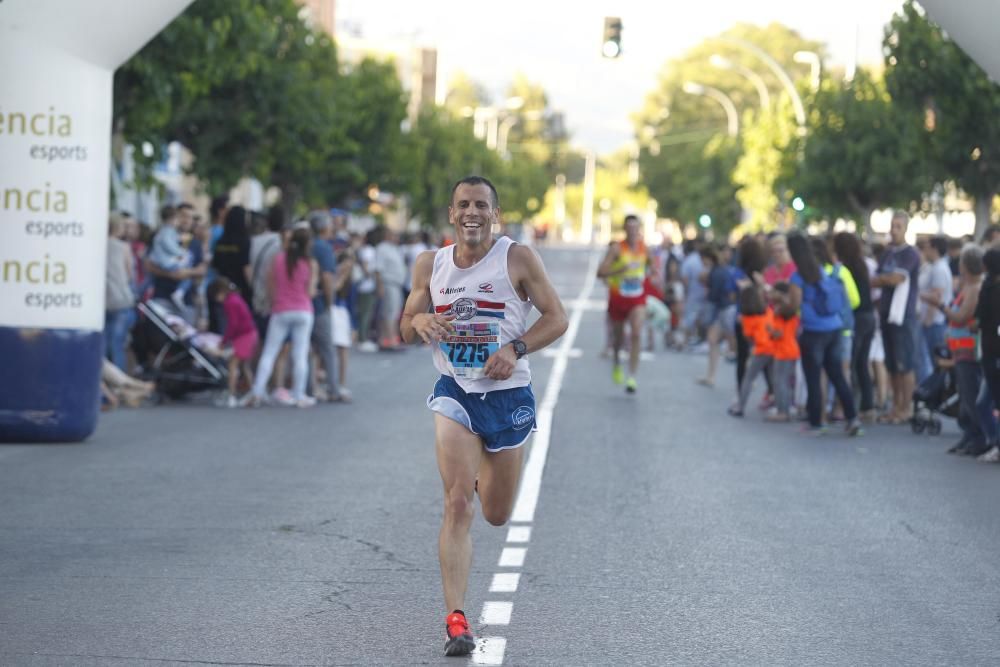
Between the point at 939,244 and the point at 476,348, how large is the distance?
11.9 meters

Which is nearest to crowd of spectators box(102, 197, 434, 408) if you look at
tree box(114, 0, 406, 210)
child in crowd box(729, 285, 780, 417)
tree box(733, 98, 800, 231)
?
tree box(114, 0, 406, 210)

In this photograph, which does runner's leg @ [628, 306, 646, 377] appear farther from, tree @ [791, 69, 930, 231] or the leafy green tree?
the leafy green tree

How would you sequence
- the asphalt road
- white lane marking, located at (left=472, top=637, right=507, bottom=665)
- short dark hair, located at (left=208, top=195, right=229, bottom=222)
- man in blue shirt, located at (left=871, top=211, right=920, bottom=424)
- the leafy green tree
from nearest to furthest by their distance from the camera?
white lane marking, located at (left=472, top=637, right=507, bottom=665) < the asphalt road < man in blue shirt, located at (left=871, top=211, right=920, bottom=424) < short dark hair, located at (left=208, top=195, right=229, bottom=222) < the leafy green tree

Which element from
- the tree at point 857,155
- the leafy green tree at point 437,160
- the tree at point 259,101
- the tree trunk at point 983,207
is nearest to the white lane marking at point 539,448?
the tree at point 259,101

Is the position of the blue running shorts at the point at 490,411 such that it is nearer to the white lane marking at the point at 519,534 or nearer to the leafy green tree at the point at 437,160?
the white lane marking at the point at 519,534

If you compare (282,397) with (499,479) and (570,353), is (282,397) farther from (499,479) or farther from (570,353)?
(499,479)

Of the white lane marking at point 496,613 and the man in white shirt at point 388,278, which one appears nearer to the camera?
the white lane marking at point 496,613

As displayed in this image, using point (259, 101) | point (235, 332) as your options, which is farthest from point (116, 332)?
point (259, 101)

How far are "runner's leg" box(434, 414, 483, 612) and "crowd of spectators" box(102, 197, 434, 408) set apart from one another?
1095 cm

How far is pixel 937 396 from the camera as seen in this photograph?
16453 mm

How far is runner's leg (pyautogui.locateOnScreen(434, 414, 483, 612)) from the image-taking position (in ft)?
22.7

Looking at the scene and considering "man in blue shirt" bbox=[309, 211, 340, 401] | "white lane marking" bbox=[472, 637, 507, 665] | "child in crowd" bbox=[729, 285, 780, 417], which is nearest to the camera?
"white lane marking" bbox=[472, 637, 507, 665]

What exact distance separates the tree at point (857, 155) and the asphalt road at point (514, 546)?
24973 millimetres

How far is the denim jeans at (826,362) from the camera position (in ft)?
53.8
